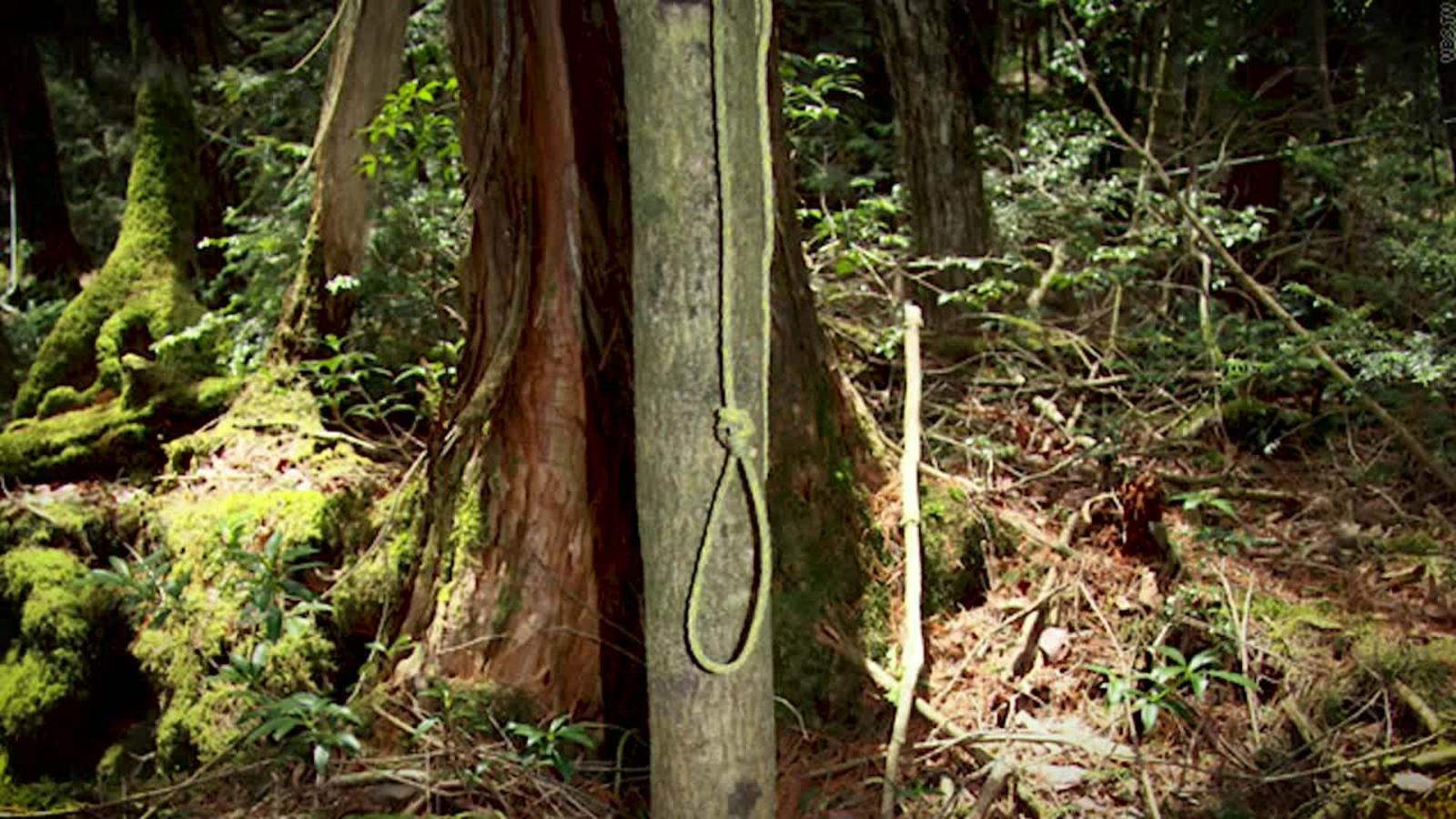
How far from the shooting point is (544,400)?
307 centimetres

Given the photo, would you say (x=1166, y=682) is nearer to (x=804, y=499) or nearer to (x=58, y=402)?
(x=804, y=499)

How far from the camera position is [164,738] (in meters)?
3.69

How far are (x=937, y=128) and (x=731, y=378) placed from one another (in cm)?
429

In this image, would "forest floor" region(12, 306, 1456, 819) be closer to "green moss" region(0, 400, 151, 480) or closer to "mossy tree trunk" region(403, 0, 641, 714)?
"mossy tree trunk" region(403, 0, 641, 714)

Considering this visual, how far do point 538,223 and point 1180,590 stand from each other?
243 centimetres

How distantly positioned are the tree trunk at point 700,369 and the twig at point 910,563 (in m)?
0.80

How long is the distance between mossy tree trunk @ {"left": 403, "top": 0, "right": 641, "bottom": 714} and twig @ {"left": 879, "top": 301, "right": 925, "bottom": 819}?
842mm

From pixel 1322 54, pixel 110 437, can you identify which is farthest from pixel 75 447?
pixel 1322 54

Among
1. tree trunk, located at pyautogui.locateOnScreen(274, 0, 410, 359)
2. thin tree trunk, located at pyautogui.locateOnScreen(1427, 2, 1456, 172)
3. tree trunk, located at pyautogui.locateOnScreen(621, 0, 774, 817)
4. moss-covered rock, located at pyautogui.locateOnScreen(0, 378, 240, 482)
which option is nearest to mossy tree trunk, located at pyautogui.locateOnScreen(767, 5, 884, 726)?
tree trunk, located at pyautogui.locateOnScreen(621, 0, 774, 817)

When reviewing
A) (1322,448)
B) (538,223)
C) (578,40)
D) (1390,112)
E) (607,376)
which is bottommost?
(1322,448)

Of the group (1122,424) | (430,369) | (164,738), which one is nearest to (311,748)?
(164,738)

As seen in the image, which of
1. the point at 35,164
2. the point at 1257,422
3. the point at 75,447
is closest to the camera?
the point at 1257,422

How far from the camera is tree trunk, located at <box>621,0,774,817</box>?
1873mm

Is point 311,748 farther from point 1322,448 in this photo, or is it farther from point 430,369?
point 1322,448
